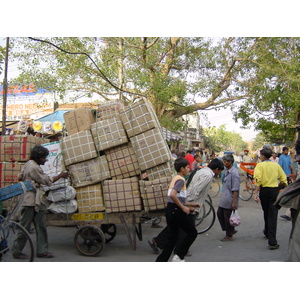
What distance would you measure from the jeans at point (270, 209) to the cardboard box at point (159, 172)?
183 cm

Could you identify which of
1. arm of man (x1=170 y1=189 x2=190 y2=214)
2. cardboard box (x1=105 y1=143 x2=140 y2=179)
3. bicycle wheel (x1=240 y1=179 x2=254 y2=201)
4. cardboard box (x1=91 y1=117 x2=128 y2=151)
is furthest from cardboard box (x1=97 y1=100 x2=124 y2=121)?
bicycle wheel (x1=240 y1=179 x2=254 y2=201)

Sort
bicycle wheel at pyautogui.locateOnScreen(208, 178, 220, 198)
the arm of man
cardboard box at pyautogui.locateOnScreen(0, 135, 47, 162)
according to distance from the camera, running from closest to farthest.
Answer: the arm of man
cardboard box at pyautogui.locateOnScreen(0, 135, 47, 162)
bicycle wheel at pyautogui.locateOnScreen(208, 178, 220, 198)

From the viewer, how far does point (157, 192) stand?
5.34 metres

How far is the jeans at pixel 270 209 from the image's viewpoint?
19.3ft

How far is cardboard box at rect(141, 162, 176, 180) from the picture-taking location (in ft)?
17.9

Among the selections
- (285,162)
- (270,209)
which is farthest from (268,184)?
(285,162)

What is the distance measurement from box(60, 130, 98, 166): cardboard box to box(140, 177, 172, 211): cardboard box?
1011 millimetres

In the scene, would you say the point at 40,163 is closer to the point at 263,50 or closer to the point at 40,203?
the point at 40,203

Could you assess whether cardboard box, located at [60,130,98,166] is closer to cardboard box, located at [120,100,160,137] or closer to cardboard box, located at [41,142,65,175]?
cardboard box, located at [41,142,65,175]

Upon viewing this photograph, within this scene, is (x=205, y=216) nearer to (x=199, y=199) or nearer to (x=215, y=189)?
(x=199, y=199)

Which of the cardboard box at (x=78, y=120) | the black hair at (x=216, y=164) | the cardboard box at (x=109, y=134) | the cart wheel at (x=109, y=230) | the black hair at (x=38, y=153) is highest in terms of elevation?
the cardboard box at (x=78, y=120)

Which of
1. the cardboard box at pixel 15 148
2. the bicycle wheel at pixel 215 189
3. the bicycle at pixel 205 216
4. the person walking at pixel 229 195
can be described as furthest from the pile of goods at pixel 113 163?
the bicycle wheel at pixel 215 189

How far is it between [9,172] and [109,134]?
70.7 inches

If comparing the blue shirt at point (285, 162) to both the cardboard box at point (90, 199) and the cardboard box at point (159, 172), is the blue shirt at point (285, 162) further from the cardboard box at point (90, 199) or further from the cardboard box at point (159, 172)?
the cardboard box at point (90, 199)
